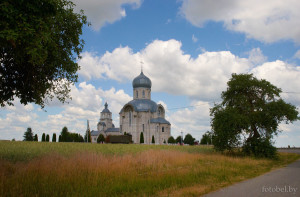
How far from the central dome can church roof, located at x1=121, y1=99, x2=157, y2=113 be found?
13.8ft

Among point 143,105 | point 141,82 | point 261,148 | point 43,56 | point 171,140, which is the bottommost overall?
point 171,140

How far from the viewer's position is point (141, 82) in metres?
72.1

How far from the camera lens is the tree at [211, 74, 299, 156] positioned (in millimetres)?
22516

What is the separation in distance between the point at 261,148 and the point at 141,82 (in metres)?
51.5

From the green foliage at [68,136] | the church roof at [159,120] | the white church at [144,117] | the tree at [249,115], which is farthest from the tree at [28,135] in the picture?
the tree at [249,115]

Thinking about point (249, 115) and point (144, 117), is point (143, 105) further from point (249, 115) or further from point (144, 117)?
point (249, 115)

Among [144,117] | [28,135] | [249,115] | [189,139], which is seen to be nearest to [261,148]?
[249,115]

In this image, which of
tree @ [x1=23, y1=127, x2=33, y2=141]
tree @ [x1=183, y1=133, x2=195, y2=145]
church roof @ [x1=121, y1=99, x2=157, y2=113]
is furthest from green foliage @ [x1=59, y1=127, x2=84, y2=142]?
tree @ [x1=183, y1=133, x2=195, y2=145]

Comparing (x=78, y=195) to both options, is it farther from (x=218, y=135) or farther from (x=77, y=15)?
(x=218, y=135)

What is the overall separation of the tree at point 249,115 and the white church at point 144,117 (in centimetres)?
4125

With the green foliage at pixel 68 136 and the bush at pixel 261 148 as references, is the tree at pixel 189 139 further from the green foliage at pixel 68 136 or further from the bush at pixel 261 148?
the bush at pixel 261 148

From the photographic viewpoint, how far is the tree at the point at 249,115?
2252 centimetres

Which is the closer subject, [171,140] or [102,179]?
[102,179]

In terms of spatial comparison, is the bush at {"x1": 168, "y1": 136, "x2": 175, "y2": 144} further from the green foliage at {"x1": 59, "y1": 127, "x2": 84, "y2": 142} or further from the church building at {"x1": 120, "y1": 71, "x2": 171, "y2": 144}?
the green foliage at {"x1": 59, "y1": 127, "x2": 84, "y2": 142}
